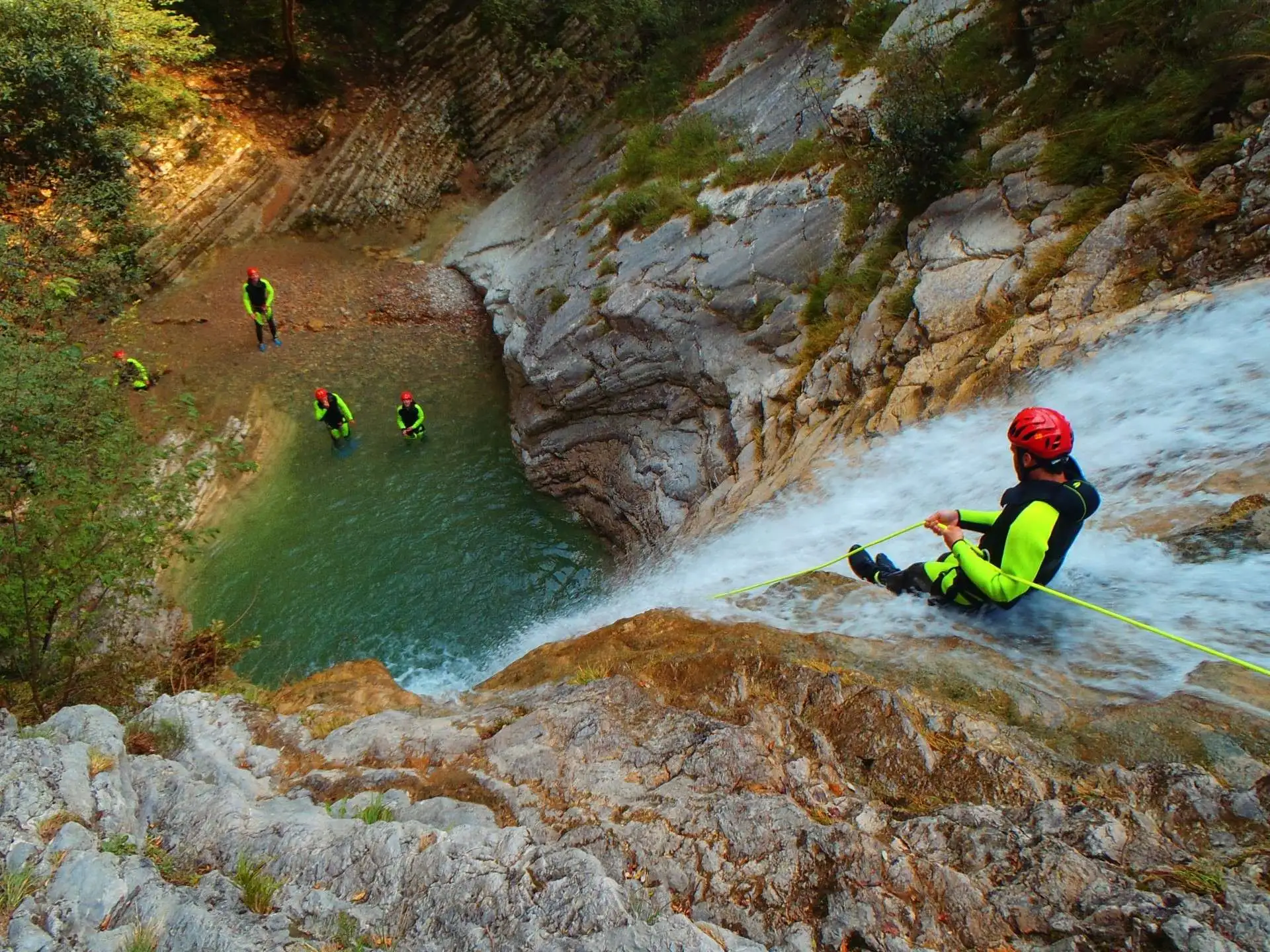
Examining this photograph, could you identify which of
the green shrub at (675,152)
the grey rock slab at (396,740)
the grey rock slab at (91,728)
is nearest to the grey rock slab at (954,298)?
the grey rock slab at (396,740)

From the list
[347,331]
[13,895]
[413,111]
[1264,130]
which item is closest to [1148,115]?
[1264,130]

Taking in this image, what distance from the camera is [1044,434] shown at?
4.04 metres

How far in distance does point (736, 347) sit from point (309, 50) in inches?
649

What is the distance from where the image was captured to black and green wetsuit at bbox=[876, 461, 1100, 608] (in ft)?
13.1

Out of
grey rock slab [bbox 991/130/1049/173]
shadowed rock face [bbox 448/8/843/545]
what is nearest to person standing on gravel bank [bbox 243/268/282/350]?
shadowed rock face [bbox 448/8/843/545]

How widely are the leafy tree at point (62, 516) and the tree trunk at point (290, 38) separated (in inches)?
509

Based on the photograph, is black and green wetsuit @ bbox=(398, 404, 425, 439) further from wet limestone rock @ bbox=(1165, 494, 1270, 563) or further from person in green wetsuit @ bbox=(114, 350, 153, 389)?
wet limestone rock @ bbox=(1165, 494, 1270, 563)

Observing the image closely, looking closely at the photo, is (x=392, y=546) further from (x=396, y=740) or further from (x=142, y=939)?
(x=142, y=939)

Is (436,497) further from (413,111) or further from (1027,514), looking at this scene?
(413,111)

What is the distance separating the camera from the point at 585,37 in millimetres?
19297

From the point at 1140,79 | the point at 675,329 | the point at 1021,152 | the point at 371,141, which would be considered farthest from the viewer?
the point at 371,141

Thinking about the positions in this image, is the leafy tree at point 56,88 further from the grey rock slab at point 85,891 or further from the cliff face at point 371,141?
the grey rock slab at point 85,891

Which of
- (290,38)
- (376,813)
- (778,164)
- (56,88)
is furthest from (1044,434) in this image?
(290,38)

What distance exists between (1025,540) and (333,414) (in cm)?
1192
